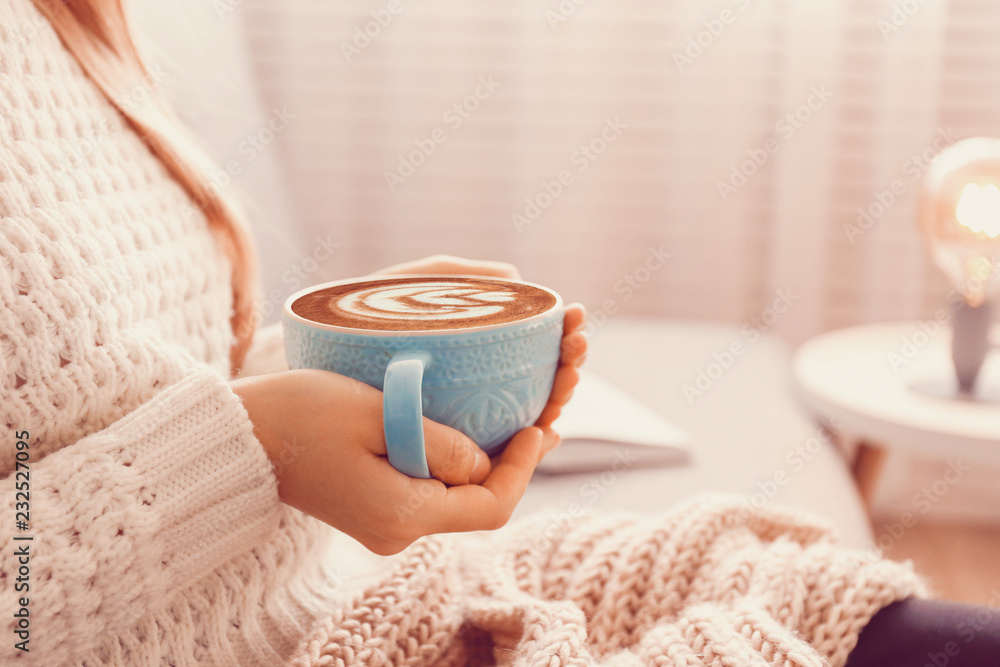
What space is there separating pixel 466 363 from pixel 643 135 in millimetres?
1473

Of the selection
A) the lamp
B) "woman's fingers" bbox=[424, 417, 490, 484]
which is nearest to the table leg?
the lamp

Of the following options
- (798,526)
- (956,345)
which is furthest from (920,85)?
(798,526)

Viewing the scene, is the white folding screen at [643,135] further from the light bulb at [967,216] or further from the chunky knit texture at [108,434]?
the chunky knit texture at [108,434]

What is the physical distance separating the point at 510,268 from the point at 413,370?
0.24 m

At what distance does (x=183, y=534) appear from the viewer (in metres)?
0.47

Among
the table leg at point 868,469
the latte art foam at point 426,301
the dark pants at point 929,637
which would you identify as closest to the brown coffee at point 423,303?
the latte art foam at point 426,301

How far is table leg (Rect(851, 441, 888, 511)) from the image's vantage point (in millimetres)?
1380

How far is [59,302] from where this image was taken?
0.48 m

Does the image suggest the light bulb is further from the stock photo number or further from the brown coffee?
the stock photo number

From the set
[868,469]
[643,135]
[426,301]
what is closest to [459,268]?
[426,301]

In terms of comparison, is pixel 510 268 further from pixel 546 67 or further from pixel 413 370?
pixel 546 67

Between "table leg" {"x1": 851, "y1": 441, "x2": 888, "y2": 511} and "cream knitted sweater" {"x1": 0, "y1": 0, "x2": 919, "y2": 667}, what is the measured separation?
80 cm

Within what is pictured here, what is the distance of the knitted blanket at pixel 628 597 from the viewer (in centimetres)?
51

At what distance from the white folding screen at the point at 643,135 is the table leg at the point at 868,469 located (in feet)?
1.41
